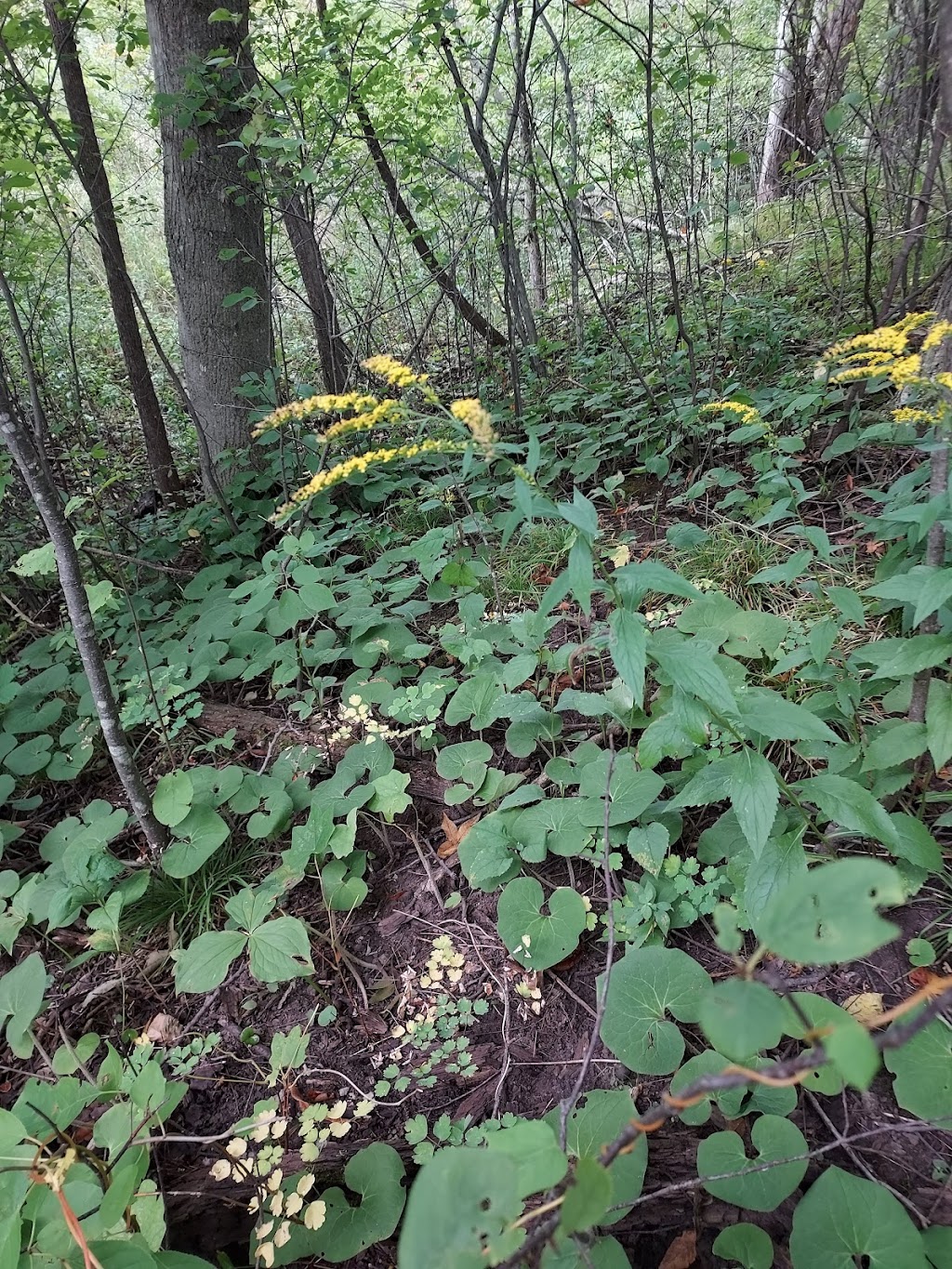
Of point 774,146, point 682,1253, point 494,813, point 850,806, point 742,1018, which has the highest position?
point 774,146

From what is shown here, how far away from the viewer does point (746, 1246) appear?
102cm

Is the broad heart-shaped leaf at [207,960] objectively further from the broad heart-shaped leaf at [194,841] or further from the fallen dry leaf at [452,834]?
the fallen dry leaf at [452,834]

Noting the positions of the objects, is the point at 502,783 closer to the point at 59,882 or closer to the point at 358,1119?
the point at 358,1119

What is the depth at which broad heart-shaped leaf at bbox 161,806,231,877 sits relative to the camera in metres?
1.82

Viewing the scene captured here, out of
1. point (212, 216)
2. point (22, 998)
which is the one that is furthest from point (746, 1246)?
point (212, 216)

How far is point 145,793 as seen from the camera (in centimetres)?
193

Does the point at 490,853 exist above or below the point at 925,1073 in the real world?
above

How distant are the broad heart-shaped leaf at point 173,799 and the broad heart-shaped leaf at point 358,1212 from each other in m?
0.98

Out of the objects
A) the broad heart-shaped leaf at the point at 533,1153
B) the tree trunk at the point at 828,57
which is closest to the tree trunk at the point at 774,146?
the tree trunk at the point at 828,57

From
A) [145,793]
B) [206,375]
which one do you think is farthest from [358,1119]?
[206,375]

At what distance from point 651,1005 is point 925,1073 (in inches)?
18.1

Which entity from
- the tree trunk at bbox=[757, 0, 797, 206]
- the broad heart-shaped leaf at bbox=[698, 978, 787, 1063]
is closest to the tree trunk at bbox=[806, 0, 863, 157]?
the tree trunk at bbox=[757, 0, 797, 206]

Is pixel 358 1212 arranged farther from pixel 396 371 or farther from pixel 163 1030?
pixel 396 371

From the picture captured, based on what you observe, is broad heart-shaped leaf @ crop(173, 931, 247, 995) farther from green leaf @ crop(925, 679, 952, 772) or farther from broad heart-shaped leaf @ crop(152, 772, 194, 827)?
green leaf @ crop(925, 679, 952, 772)
